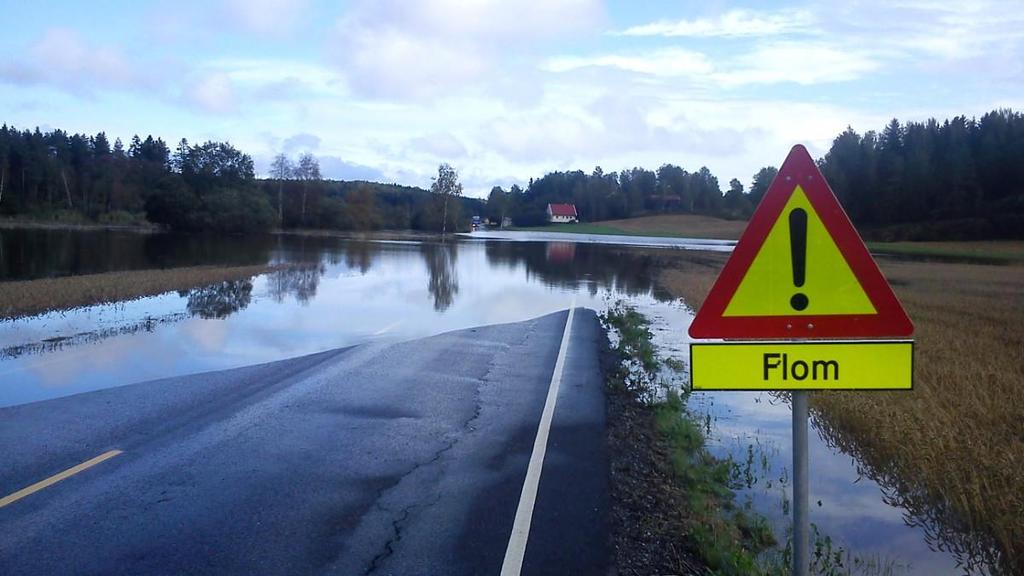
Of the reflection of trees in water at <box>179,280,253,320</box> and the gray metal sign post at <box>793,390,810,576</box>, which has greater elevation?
the gray metal sign post at <box>793,390,810,576</box>

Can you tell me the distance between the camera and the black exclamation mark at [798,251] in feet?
12.5

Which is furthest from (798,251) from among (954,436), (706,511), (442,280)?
(442,280)

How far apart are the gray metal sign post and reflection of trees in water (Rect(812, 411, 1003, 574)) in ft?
8.75

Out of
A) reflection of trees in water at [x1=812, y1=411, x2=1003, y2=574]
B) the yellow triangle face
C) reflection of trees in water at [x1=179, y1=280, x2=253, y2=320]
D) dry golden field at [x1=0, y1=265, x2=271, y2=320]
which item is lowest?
reflection of trees in water at [x1=812, y1=411, x2=1003, y2=574]

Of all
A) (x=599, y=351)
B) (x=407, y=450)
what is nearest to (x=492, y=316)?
(x=599, y=351)

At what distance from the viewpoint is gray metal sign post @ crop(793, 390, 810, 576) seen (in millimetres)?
3738

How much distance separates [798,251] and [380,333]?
13.2 metres

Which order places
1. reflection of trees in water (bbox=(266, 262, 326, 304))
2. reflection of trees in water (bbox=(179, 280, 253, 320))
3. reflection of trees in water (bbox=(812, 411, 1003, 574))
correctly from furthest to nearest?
reflection of trees in water (bbox=(266, 262, 326, 304)) < reflection of trees in water (bbox=(179, 280, 253, 320)) < reflection of trees in water (bbox=(812, 411, 1003, 574))

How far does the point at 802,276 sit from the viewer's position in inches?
150

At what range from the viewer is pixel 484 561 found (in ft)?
16.9

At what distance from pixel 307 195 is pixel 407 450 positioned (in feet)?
349

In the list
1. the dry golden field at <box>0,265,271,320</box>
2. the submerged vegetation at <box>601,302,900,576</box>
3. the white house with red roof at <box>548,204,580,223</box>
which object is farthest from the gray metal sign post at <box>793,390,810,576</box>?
the white house with red roof at <box>548,204,580,223</box>

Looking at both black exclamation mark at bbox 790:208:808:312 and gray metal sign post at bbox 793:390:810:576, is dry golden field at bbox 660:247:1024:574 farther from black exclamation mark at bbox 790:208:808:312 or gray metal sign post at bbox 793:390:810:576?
black exclamation mark at bbox 790:208:808:312

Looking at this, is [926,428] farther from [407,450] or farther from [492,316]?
[492,316]
